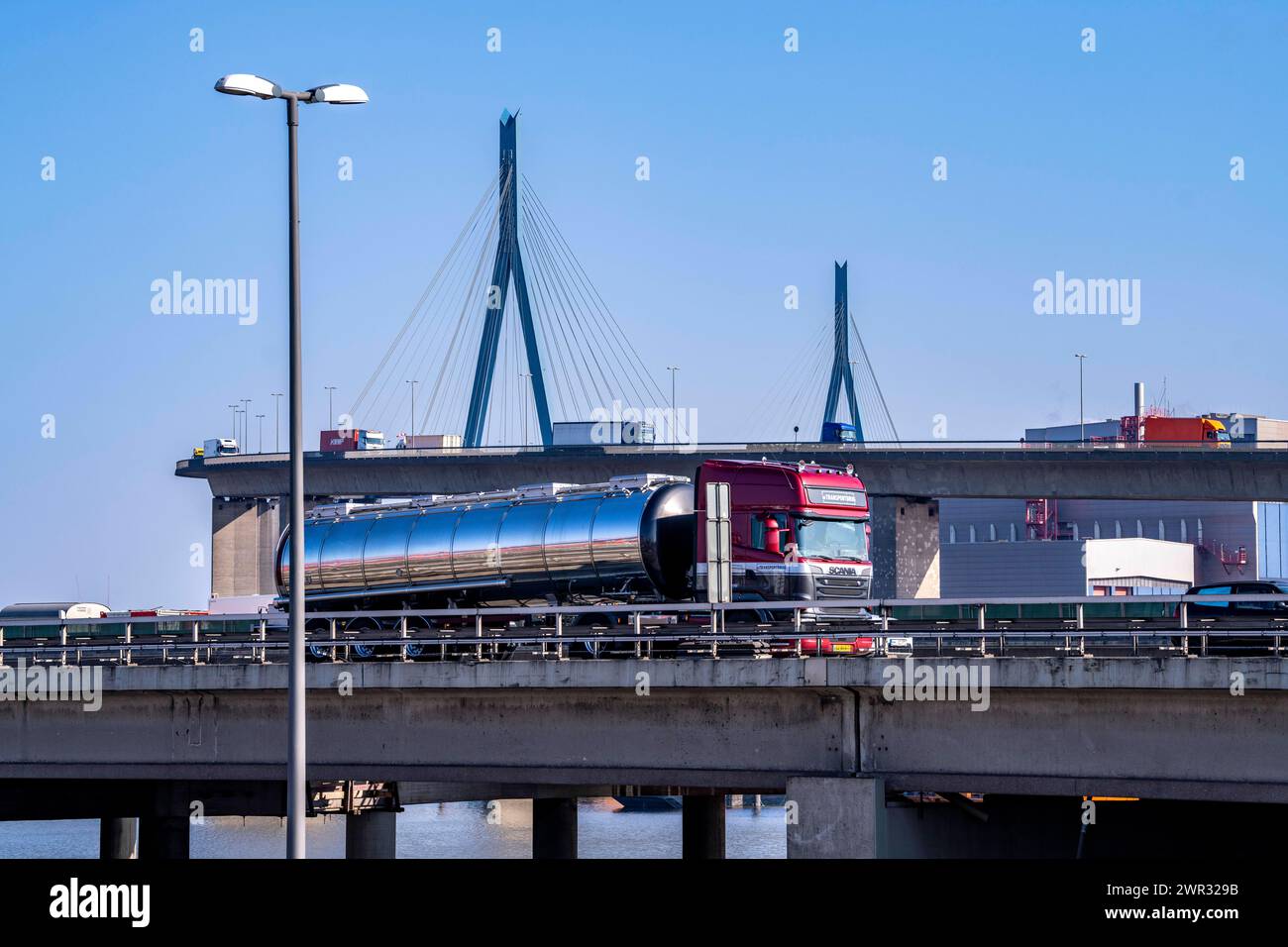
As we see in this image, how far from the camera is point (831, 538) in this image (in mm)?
31344

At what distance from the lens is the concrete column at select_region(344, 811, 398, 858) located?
41.9m

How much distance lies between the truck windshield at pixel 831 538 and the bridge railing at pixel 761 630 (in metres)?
1.25

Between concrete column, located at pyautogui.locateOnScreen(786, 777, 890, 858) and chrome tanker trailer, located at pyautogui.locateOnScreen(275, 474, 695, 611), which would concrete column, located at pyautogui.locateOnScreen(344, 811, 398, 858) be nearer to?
chrome tanker trailer, located at pyautogui.locateOnScreen(275, 474, 695, 611)

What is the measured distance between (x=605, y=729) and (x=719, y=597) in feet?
15.3

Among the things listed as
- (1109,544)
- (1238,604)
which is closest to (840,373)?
(1109,544)

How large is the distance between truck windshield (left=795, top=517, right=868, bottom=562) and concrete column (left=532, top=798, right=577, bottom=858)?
14.2m

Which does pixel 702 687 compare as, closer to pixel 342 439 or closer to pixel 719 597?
pixel 719 597

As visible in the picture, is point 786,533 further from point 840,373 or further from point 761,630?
point 840,373

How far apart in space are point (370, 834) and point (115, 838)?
719 cm

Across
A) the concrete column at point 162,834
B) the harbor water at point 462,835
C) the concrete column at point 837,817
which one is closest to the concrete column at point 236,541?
the harbor water at point 462,835

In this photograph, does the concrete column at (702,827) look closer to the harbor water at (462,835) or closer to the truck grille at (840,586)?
the truck grille at (840,586)

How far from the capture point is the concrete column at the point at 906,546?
80250 millimetres

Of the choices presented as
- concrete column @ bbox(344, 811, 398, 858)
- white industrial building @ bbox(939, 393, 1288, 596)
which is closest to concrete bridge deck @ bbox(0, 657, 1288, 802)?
concrete column @ bbox(344, 811, 398, 858)
